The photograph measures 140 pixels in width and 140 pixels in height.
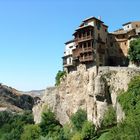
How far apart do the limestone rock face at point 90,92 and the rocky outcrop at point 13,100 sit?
119 feet

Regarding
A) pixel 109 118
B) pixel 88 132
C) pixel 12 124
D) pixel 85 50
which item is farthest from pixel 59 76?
pixel 109 118

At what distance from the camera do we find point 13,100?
5236 inches

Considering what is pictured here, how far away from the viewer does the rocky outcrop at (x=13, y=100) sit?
408 feet

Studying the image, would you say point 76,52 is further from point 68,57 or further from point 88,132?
point 88,132

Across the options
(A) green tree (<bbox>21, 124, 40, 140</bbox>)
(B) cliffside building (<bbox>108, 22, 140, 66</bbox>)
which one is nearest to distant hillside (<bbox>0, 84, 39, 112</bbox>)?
(A) green tree (<bbox>21, 124, 40, 140</bbox>)

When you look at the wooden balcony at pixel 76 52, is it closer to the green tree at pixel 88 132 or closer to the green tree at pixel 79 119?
the green tree at pixel 79 119

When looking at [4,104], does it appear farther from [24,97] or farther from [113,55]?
[113,55]

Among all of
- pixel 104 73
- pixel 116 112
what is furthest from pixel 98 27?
pixel 116 112

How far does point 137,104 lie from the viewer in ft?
199

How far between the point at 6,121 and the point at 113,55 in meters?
41.5

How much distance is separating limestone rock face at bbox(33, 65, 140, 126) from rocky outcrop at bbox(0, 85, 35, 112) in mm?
36191

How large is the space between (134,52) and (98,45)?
7.55 m

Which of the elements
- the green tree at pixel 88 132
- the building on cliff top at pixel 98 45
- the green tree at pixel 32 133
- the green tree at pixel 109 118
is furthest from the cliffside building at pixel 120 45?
the green tree at pixel 32 133

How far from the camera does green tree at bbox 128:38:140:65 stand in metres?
75.0
